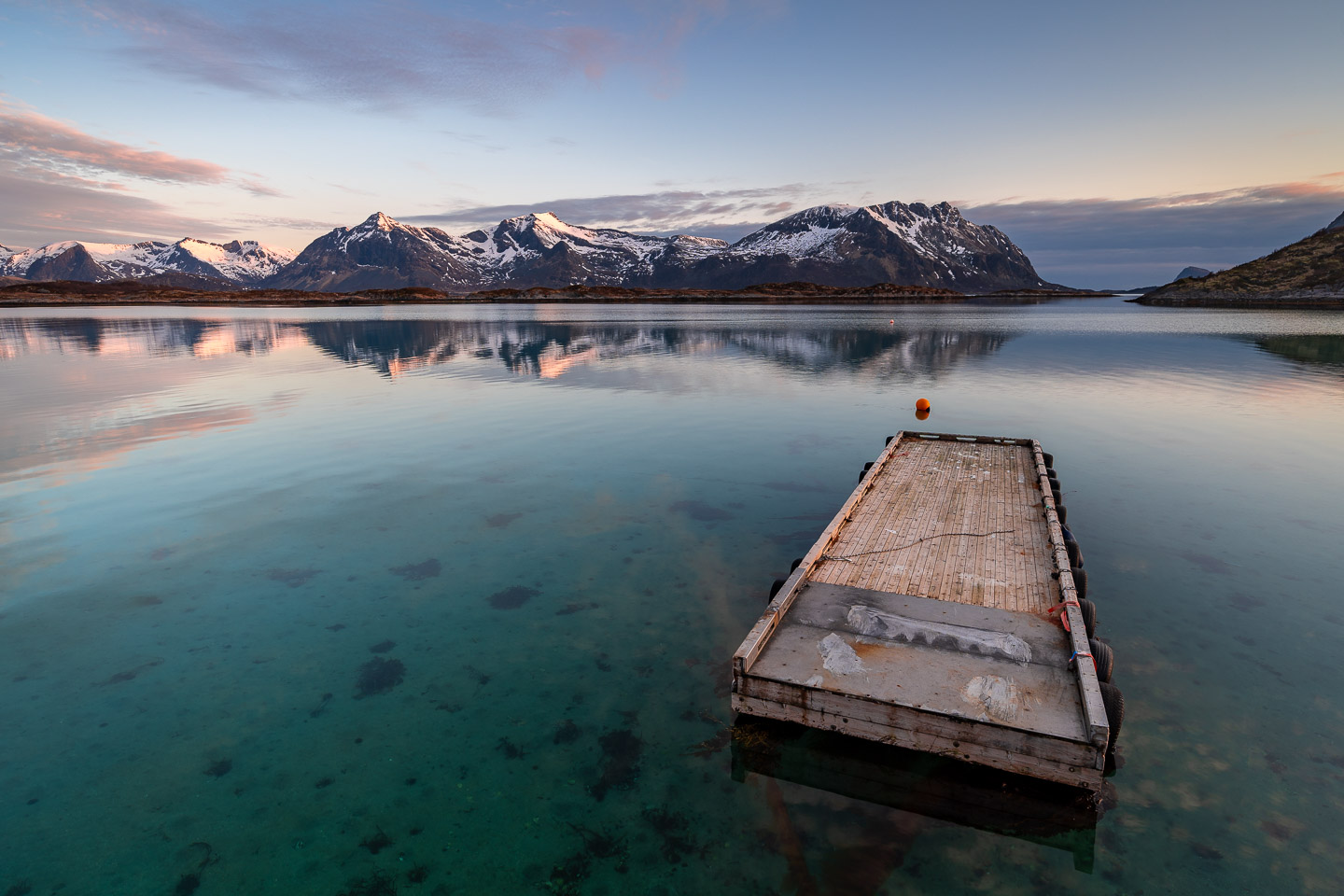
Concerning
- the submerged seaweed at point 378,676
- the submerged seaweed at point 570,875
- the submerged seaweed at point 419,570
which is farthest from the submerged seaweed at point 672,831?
the submerged seaweed at point 419,570

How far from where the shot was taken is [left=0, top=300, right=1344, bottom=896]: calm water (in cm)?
713

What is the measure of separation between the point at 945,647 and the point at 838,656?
1.68 meters

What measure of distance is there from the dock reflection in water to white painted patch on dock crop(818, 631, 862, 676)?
1026 millimetres

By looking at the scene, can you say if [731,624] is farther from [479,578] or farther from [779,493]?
[779,493]

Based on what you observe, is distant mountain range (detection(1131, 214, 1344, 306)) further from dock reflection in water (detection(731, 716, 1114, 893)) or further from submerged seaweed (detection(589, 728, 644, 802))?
submerged seaweed (detection(589, 728, 644, 802))

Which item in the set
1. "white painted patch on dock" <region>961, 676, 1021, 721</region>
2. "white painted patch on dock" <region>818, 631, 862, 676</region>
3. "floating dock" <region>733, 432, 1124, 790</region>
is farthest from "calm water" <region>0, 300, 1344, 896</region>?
Result: "white painted patch on dock" <region>818, 631, 862, 676</region>

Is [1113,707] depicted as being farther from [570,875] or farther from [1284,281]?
[1284,281]

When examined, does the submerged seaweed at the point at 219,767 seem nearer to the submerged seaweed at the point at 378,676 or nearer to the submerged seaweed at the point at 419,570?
the submerged seaweed at the point at 378,676

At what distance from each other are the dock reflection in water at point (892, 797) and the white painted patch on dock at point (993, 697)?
3.14ft

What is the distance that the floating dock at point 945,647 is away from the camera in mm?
7625

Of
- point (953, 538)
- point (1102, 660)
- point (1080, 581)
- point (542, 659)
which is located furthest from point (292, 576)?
point (1080, 581)

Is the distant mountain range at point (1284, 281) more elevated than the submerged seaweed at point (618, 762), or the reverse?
the distant mountain range at point (1284, 281)

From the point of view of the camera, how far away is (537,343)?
71062mm

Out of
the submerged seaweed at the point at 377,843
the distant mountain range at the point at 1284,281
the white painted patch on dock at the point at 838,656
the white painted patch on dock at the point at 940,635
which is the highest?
the distant mountain range at the point at 1284,281
